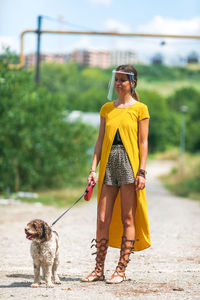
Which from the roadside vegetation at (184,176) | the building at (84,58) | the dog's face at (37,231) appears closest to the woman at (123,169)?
the dog's face at (37,231)

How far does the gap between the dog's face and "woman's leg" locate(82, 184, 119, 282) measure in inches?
25.8

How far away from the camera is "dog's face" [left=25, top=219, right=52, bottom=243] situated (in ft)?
19.0

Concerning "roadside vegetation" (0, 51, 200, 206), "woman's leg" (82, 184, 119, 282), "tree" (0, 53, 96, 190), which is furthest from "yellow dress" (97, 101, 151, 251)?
"tree" (0, 53, 96, 190)

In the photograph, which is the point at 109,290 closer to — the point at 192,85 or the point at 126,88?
the point at 126,88

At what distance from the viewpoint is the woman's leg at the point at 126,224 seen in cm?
617

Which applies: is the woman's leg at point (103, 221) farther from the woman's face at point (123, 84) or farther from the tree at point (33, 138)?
the tree at point (33, 138)

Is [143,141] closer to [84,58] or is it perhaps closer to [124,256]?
[124,256]

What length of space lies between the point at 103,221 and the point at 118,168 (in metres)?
0.59

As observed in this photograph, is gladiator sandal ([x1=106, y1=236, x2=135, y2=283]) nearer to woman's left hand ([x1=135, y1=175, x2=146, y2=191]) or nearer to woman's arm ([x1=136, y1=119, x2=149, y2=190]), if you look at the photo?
woman's left hand ([x1=135, y1=175, x2=146, y2=191])

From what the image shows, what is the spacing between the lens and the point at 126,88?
630cm

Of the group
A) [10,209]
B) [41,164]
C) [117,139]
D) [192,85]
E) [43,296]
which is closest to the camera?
[43,296]

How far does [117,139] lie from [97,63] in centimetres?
12658

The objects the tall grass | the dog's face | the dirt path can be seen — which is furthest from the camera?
the tall grass

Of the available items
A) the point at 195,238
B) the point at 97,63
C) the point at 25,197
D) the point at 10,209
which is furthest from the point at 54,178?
the point at 97,63
